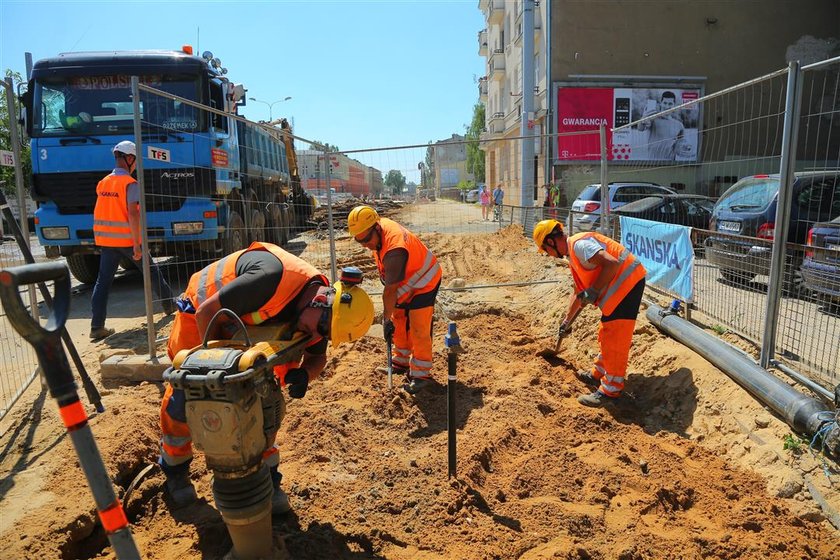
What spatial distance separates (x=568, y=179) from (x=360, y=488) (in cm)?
2044

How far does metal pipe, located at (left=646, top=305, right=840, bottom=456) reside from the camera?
3.45 metres

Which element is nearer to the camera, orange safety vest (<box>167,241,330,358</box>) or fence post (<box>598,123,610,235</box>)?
orange safety vest (<box>167,241,330,358</box>)

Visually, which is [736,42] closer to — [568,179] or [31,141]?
[568,179]

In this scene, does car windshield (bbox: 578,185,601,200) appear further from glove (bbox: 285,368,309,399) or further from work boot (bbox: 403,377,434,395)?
glove (bbox: 285,368,309,399)

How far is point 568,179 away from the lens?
2211 cm

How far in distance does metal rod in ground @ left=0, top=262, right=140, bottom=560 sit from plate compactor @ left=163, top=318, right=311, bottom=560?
0.51 m

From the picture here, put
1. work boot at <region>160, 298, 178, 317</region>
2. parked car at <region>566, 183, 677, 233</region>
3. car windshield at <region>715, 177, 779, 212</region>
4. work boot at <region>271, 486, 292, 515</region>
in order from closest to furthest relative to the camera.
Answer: work boot at <region>271, 486, 292, 515</region> < work boot at <region>160, 298, 178, 317</region> < car windshield at <region>715, 177, 779, 212</region> < parked car at <region>566, 183, 677, 233</region>

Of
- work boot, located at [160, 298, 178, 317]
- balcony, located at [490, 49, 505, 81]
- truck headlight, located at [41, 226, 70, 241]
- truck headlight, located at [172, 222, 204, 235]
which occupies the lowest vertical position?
work boot, located at [160, 298, 178, 317]

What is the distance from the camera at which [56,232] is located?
7.90m

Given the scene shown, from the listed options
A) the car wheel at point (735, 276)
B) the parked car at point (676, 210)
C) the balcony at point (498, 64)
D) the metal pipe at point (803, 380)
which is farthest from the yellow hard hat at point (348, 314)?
the balcony at point (498, 64)

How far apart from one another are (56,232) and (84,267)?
1.46m

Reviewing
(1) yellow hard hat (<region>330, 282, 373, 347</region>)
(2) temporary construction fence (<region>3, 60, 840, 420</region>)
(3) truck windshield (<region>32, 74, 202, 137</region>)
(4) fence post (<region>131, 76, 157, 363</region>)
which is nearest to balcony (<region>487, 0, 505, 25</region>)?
(2) temporary construction fence (<region>3, 60, 840, 420</region>)

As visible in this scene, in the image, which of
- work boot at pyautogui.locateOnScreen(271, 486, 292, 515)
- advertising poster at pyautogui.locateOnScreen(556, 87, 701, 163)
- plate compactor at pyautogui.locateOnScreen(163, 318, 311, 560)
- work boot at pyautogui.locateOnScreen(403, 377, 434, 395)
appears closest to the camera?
plate compactor at pyautogui.locateOnScreen(163, 318, 311, 560)

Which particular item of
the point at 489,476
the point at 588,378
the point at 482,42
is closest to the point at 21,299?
the point at 489,476
